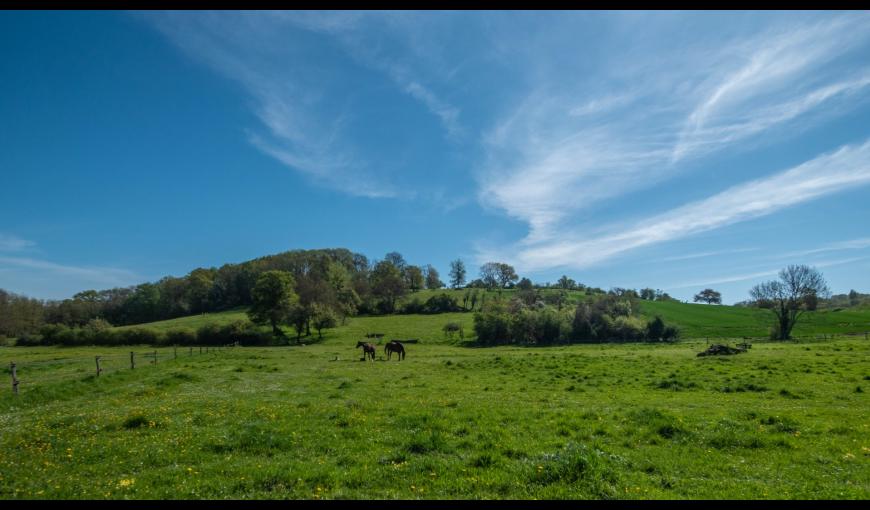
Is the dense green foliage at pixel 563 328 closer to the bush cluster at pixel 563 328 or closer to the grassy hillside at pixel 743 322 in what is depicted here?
the bush cluster at pixel 563 328

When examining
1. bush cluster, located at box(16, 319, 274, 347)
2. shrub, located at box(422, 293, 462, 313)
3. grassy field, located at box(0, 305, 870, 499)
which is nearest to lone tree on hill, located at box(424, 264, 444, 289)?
shrub, located at box(422, 293, 462, 313)

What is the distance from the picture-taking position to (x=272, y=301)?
82500mm

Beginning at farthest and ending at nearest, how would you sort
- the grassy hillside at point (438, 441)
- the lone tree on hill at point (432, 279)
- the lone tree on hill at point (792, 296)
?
the lone tree on hill at point (432, 279) → the lone tree on hill at point (792, 296) → the grassy hillside at point (438, 441)

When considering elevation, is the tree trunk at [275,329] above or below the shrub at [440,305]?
below

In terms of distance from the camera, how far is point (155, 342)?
253 feet

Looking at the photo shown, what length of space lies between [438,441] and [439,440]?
0.06 m

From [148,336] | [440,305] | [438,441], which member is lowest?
[148,336]

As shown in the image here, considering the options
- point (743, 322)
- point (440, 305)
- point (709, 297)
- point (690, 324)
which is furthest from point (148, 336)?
point (709, 297)

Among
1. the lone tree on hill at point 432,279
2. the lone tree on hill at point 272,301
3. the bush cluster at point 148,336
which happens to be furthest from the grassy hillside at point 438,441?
the lone tree on hill at point 432,279

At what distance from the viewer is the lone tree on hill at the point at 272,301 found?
269 ft

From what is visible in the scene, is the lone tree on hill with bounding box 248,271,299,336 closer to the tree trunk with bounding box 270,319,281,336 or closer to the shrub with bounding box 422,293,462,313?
the tree trunk with bounding box 270,319,281,336

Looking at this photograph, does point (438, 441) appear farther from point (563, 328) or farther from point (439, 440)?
point (563, 328)

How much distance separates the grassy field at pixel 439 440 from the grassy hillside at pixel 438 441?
0.21 feet
